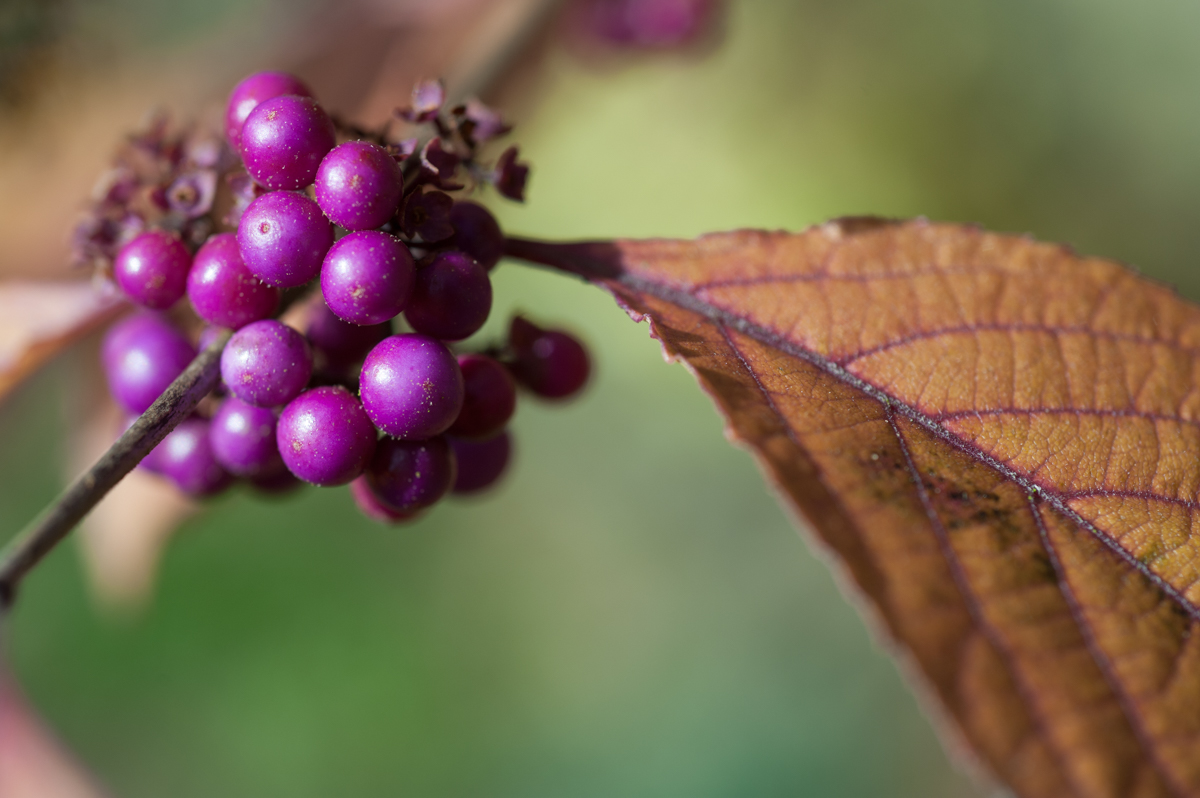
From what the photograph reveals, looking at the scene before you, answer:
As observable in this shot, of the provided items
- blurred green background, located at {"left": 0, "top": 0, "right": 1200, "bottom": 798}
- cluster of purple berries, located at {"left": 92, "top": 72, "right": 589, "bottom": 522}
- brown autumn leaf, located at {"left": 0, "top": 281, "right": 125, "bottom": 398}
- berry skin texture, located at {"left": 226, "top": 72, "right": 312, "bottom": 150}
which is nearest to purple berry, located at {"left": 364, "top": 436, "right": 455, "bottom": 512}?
cluster of purple berries, located at {"left": 92, "top": 72, "right": 589, "bottom": 522}

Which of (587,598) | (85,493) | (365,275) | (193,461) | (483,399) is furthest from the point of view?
(587,598)

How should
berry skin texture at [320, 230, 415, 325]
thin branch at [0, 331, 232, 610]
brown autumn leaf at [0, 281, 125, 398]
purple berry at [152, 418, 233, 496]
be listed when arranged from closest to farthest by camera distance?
thin branch at [0, 331, 232, 610], berry skin texture at [320, 230, 415, 325], purple berry at [152, 418, 233, 496], brown autumn leaf at [0, 281, 125, 398]

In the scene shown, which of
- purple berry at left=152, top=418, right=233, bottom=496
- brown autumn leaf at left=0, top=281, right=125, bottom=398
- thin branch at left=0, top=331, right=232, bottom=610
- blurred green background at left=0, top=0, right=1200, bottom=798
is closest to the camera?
thin branch at left=0, top=331, right=232, bottom=610

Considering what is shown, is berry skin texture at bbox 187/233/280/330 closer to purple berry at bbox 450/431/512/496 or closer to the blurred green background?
purple berry at bbox 450/431/512/496

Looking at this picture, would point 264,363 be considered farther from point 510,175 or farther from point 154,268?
point 510,175

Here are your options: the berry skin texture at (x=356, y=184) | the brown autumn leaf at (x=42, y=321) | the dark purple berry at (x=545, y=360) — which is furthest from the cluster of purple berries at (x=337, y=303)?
the brown autumn leaf at (x=42, y=321)

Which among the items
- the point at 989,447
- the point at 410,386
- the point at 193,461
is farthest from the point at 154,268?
the point at 989,447

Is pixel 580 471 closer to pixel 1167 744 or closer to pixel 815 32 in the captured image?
pixel 815 32

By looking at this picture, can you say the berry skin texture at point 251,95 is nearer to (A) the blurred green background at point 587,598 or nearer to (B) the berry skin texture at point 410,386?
(B) the berry skin texture at point 410,386
